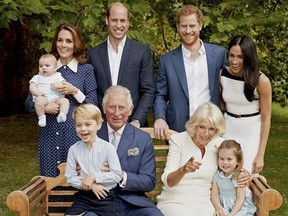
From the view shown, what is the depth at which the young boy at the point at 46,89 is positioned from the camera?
4.76 metres

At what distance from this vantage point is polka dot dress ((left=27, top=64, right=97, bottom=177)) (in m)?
4.89

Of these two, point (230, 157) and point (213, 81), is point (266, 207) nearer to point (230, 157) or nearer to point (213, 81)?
point (230, 157)

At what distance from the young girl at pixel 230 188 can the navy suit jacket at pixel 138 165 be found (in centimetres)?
47

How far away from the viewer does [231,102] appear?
4.90 metres

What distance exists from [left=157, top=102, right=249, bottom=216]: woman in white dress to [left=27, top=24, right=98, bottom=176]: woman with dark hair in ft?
2.66

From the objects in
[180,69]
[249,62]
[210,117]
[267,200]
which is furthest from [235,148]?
[180,69]

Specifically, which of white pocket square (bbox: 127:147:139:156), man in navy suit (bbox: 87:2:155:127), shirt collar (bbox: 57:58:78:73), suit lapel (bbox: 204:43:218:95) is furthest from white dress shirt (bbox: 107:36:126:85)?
white pocket square (bbox: 127:147:139:156)

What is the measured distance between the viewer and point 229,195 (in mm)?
4488

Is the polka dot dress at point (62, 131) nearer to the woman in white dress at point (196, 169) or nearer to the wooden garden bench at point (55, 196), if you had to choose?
the wooden garden bench at point (55, 196)

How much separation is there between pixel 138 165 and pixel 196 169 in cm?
41

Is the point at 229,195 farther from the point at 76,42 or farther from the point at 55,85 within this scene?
the point at 76,42

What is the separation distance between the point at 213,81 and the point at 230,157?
0.81m

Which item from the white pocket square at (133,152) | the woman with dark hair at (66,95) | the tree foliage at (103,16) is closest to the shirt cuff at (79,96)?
the woman with dark hair at (66,95)

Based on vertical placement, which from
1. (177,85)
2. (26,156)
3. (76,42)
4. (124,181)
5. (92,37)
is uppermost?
(92,37)
